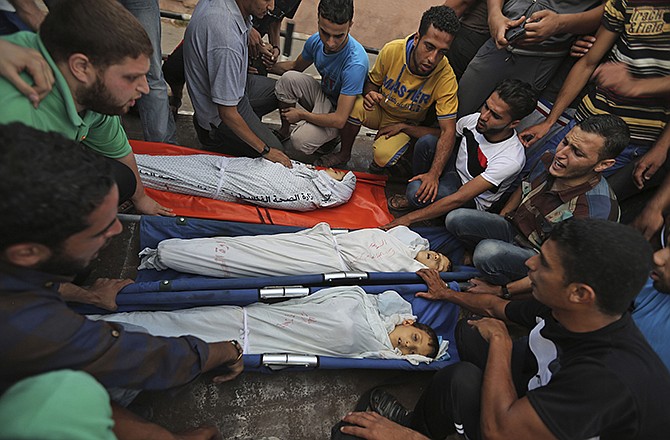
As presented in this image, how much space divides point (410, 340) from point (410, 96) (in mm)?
1911

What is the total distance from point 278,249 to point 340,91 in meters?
1.57

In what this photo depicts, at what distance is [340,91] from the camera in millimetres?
3537

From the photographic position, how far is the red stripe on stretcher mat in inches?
118

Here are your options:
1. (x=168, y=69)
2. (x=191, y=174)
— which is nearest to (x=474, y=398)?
(x=191, y=174)

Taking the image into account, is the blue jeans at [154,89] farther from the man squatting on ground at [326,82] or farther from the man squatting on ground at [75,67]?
the man squatting on ground at [75,67]

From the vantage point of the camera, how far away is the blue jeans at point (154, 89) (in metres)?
2.89

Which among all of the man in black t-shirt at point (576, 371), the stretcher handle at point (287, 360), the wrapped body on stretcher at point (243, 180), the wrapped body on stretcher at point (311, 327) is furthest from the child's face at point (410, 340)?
the wrapped body on stretcher at point (243, 180)

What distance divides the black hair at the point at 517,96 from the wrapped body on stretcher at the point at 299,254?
1078mm

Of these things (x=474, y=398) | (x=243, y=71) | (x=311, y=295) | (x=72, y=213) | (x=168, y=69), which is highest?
(x=72, y=213)

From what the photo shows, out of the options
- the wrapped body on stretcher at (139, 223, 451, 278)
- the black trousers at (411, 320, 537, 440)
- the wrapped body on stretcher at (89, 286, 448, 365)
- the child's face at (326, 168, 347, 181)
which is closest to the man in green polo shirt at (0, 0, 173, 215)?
the wrapped body on stretcher at (139, 223, 451, 278)

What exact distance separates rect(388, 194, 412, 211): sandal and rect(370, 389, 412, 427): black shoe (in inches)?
64.7

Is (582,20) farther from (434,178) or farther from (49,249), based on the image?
(49,249)

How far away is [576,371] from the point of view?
63.2 inches

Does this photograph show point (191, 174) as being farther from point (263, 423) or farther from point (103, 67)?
point (263, 423)
